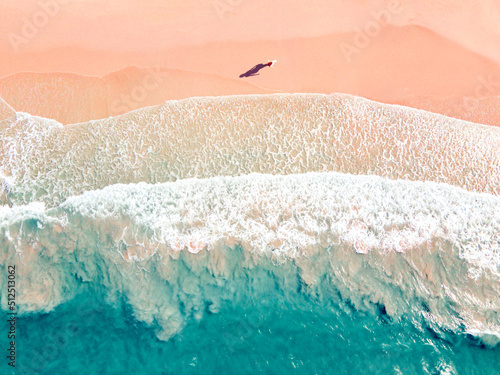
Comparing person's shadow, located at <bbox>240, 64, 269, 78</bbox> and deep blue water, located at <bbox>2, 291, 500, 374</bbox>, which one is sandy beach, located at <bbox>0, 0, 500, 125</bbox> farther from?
deep blue water, located at <bbox>2, 291, 500, 374</bbox>

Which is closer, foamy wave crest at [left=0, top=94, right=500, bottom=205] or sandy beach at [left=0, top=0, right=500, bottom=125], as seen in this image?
foamy wave crest at [left=0, top=94, right=500, bottom=205]

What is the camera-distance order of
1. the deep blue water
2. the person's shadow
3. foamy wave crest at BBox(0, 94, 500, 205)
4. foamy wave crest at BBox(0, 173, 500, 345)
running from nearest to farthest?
the deep blue water, foamy wave crest at BBox(0, 173, 500, 345), foamy wave crest at BBox(0, 94, 500, 205), the person's shadow

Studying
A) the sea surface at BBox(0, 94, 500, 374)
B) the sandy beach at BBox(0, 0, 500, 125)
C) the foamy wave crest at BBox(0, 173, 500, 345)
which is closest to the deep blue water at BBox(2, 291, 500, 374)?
the sea surface at BBox(0, 94, 500, 374)

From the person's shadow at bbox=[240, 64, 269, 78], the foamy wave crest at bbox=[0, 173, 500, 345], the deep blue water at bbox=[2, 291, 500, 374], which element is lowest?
the deep blue water at bbox=[2, 291, 500, 374]

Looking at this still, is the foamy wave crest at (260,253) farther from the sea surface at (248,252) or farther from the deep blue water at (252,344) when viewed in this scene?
the deep blue water at (252,344)

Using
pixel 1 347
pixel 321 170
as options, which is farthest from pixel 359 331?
pixel 1 347

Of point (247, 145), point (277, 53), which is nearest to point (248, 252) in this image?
point (247, 145)

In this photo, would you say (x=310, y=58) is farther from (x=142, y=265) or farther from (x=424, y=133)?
(x=142, y=265)
